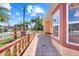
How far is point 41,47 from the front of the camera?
2820 mm

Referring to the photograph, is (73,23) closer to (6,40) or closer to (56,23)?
(56,23)

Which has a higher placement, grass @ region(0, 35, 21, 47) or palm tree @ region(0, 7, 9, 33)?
palm tree @ region(0, 7, 9, 33)

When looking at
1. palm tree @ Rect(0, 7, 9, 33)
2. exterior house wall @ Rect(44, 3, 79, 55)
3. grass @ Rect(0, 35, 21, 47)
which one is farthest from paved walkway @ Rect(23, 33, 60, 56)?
palm tree @ Rect(0, 7, 9, 33)

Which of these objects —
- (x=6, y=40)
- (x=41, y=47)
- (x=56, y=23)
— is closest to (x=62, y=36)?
(x=56, y=23)

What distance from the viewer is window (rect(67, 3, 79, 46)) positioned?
2617 millimetres

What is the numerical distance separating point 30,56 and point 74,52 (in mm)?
736

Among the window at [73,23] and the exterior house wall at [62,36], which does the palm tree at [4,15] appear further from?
the window at [73,23]

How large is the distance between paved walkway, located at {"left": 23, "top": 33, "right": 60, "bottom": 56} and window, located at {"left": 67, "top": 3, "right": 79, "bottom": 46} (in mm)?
335

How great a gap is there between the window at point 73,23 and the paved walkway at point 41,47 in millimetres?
335

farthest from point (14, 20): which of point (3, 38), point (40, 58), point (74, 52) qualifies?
point (74, 52)

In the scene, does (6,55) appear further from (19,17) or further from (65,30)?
(65,30)

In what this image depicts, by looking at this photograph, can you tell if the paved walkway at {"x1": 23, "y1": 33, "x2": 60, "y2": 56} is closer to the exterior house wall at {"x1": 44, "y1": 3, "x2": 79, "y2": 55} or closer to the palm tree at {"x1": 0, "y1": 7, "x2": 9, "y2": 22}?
the exterior house wall at {"x1": 44, "y1": 3, "x2": 79, "y2": 55}

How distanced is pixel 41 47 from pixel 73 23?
69 cm

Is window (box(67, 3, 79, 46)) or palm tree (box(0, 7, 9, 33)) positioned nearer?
window (box(67, 3, 79, 46))
